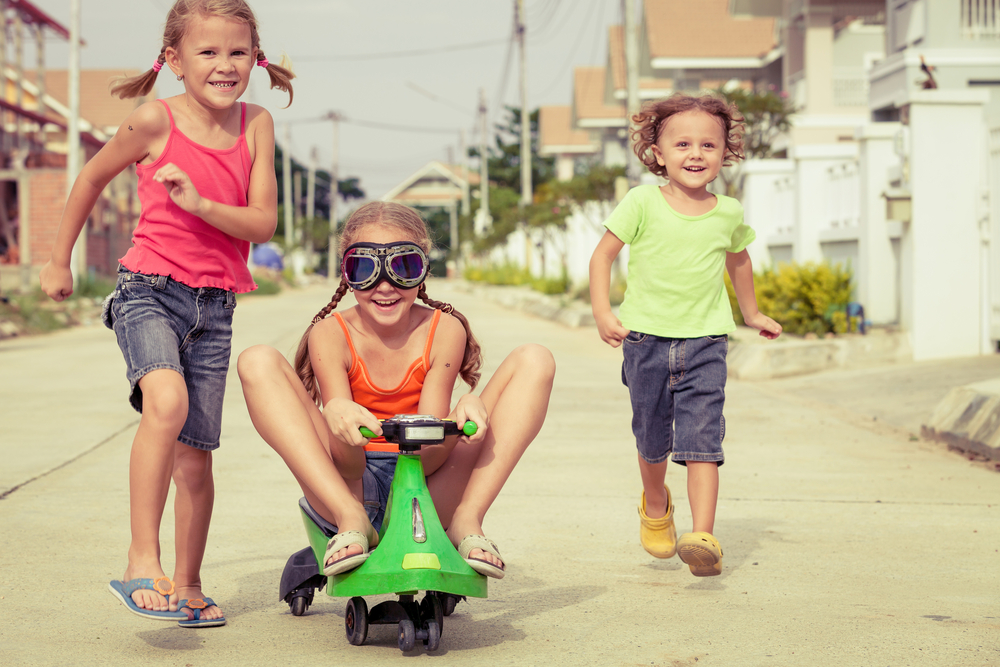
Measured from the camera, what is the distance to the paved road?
10.1 ft

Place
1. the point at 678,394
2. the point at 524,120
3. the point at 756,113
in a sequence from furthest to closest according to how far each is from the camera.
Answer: the point at 524,120 → the point at 756,113 → the point at 678,394

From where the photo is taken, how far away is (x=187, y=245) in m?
3.23

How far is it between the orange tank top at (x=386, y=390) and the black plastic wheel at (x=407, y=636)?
0.52 m

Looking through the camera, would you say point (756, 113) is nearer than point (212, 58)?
No

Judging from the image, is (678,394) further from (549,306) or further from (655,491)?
(549,306)

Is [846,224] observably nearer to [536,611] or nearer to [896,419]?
[896,419]

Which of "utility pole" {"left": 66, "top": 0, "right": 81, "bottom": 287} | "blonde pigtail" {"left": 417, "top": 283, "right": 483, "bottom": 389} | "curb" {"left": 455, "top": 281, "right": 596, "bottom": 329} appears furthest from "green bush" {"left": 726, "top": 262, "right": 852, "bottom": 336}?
"utility pole" {"left": 66, "top": 0, "right": 81, "bottom": 287}

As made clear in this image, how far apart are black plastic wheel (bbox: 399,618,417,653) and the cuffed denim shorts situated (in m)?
0.35

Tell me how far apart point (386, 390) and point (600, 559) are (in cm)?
130

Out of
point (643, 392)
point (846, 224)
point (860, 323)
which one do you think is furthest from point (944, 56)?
point (643, 392)

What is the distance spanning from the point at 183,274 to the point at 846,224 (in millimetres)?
10796

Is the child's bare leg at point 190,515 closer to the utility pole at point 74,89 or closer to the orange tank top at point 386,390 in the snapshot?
the orange tank top at point 386,390

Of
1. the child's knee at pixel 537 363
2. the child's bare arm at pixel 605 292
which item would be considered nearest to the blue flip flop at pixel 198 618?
the child's knee at pixel 537 363

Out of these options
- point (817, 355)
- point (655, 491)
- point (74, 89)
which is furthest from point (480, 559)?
point (74, 89)
